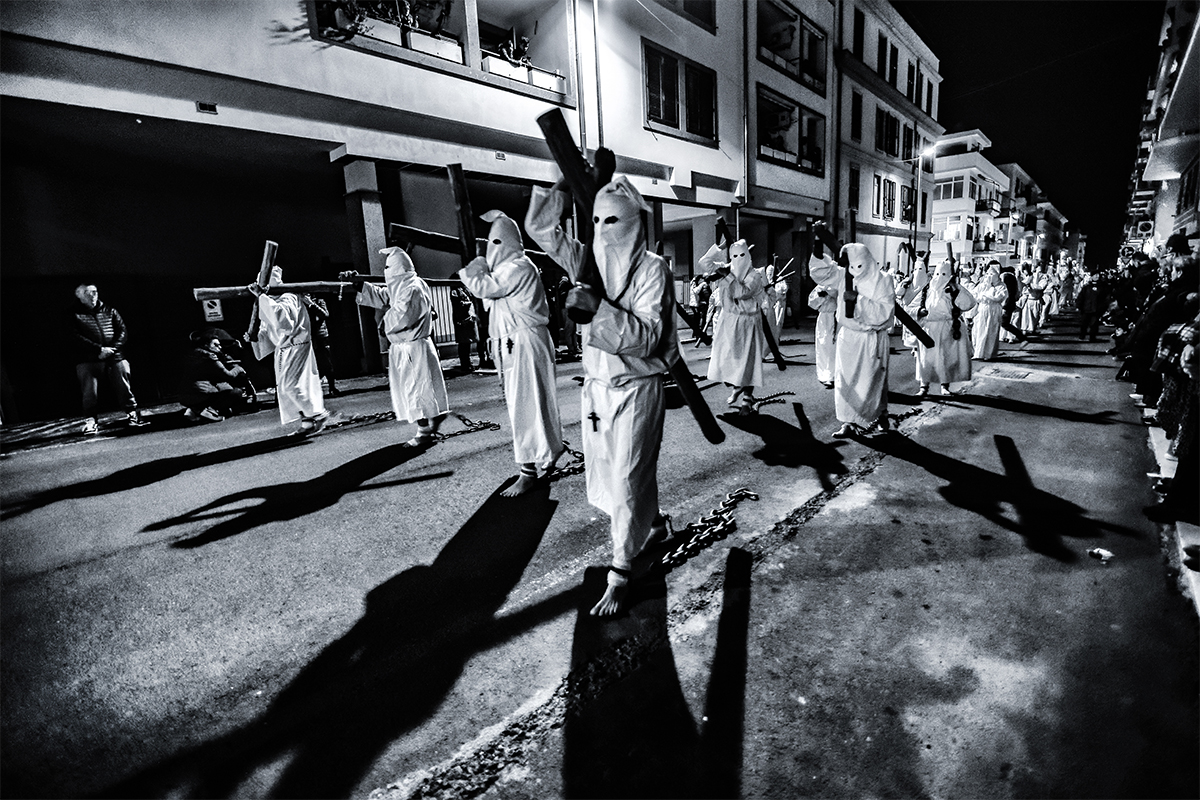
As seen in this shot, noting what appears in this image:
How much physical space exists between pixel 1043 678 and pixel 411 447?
5664 millimetres

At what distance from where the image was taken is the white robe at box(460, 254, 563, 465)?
4789mm

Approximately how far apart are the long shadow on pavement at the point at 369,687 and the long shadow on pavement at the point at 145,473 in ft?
13.4

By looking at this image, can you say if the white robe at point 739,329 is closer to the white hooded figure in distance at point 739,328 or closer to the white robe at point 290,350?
the white hooded figure in distance at point 739,328

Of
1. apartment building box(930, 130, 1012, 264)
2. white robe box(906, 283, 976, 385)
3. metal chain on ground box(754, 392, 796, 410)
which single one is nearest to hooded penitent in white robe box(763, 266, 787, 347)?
metal chain on ground box(754, 392, 796, 410)

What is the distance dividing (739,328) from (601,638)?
5523 millimetres

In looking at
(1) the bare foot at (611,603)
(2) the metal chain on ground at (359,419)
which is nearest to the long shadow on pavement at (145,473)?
(2) the metal chain on ground at (359,419)

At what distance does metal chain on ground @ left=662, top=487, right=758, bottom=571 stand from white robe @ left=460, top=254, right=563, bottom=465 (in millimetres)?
1490

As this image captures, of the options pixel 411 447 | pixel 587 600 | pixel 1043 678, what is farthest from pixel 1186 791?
pixel 411 447

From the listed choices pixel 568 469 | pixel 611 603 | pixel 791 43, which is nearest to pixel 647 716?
pixel 611 603

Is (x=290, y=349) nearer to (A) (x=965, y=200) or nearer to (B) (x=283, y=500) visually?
(B) (x=283, y=500)

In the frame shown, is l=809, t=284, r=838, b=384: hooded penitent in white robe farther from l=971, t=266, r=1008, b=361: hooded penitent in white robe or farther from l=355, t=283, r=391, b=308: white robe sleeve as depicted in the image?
l=355, t=283, r=391, b=308: white robe sleeve

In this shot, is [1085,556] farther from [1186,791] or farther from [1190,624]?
[1186,791]

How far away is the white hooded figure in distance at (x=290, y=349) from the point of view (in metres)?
6.97

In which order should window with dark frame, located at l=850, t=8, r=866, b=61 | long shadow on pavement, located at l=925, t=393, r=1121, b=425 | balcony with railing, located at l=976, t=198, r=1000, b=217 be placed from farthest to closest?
balcony with railing, located at l=976, t=198, r=1000, b=217 → window with dark frame, located at l=850, t=8, r=866, b=61 → long shadow on pavement, located at l=925, t=393, r=1121, b=425
